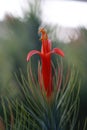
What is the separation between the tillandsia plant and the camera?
0.39 meters

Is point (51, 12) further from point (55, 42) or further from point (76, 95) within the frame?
point (76, 95)

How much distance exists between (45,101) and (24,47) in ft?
0.40

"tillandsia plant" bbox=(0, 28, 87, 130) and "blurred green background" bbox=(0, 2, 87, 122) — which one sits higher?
"blurred green background" bbox=(0, 2, 87, 122)

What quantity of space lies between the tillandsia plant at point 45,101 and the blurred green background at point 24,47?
0.03m

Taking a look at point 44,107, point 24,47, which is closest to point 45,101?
point 44,107

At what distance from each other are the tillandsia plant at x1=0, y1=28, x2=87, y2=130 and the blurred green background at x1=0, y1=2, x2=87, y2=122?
0.10 ft

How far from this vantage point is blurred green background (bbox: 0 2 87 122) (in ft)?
1.50

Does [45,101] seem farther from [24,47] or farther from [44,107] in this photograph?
[24,47]

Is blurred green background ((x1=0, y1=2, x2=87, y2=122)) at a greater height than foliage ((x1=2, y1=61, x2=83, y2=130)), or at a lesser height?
greater

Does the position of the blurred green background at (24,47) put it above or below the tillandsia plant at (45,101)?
above

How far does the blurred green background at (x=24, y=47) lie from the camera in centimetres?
46

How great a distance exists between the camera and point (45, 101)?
1.28ft

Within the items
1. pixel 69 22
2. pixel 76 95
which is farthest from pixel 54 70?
pixel 69 22

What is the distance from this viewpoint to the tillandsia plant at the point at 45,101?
0.39m
